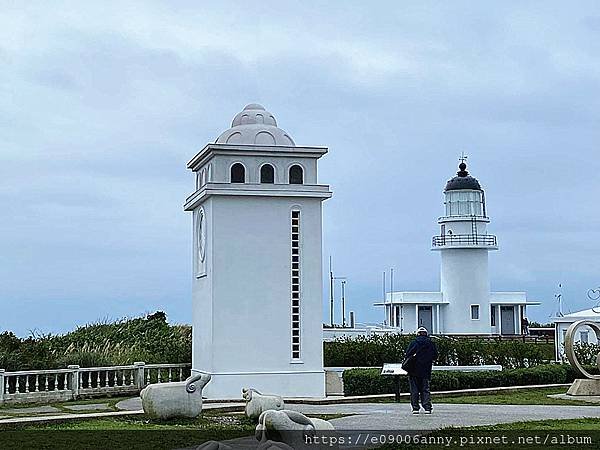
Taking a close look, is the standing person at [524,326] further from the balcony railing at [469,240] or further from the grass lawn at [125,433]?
the grass lawn at [125,433]

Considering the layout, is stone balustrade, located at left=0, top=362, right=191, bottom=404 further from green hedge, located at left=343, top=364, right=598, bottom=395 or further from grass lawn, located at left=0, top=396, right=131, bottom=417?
green hedge, located at left=343, top=364, right=598, bottom=395

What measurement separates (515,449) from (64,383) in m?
13.6

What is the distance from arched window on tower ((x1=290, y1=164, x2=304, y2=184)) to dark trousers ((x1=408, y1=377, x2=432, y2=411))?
6.84m

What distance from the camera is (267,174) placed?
2344 cm

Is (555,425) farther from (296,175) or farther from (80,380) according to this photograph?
(80,380)

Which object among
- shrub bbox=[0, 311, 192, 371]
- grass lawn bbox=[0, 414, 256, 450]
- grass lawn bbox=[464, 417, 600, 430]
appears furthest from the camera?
shrub bbox=[0, 311, 192, 371]

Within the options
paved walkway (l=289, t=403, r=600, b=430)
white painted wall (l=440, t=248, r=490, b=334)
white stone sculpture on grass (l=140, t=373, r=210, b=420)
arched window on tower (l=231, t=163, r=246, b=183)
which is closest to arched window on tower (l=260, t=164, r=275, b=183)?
arched window on tower (l=231, t=163, r=246, b=183)

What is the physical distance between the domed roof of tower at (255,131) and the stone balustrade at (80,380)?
5.77 meters

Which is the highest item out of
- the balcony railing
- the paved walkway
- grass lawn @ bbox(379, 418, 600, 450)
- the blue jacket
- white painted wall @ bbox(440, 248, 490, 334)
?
the balcony railing

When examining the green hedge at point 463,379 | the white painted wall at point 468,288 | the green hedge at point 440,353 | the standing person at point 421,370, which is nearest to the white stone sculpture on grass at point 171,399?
the standing person at point 421,370

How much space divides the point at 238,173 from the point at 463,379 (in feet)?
23.0

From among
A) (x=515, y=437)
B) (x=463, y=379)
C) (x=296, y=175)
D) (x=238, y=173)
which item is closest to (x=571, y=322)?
(x=463, y=379)

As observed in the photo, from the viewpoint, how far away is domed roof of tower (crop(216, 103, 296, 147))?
2383 centimetres

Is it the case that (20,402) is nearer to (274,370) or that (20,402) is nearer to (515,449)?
(274,370)
